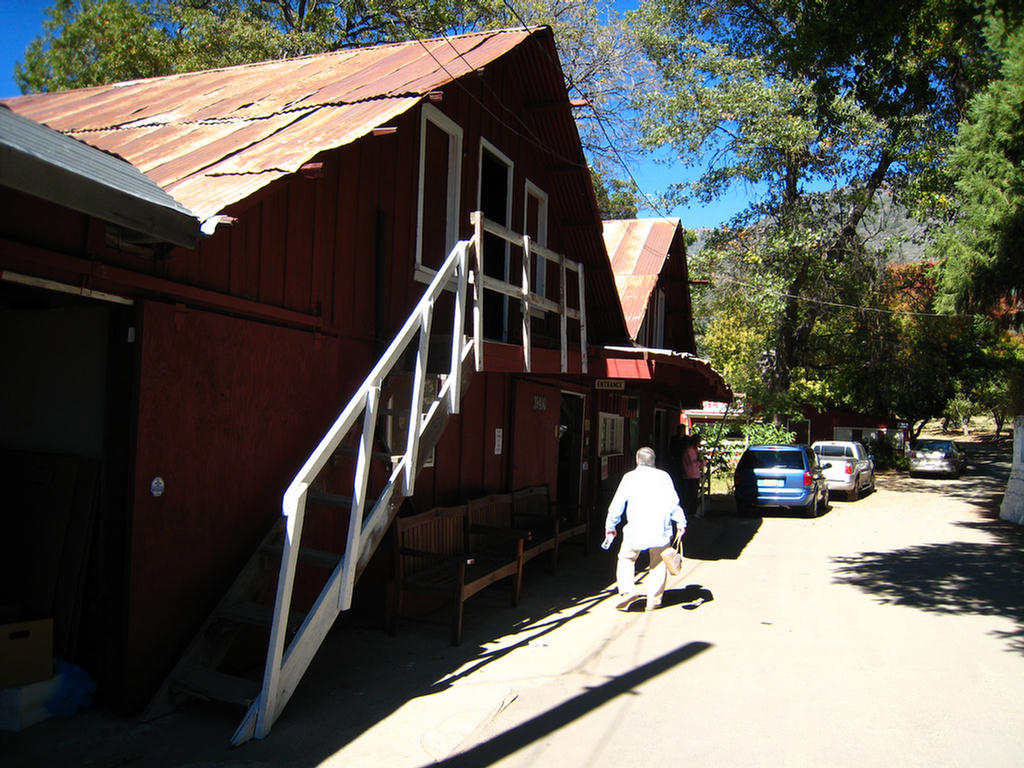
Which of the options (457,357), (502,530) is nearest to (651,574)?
(502,530)

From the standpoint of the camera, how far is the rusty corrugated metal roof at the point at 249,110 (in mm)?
4984

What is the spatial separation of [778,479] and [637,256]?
574 cm

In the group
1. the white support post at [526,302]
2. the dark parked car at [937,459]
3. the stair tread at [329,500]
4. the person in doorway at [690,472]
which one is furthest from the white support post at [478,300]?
the dark parked car at [937,459]

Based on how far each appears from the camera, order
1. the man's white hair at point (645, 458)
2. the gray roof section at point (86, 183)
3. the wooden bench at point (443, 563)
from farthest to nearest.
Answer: the man's white hair at point (645, 458) → the wooden bench at point (443, 563) → the gray roof section at point (86, 183)

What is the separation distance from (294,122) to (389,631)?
4.22 metres

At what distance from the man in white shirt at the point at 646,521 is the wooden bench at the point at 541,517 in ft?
5.05

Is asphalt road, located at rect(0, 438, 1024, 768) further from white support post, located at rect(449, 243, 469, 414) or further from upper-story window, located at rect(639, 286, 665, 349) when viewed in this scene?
upper-story window, located at rect(639, 286, 665, 349)

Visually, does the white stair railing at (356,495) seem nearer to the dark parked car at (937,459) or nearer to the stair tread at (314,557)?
the stair tread at (314,557)

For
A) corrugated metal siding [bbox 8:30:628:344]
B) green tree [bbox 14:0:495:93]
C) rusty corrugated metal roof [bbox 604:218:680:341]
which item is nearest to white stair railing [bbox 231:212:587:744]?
corrugated metal siding [bbox 8:30:628:344]

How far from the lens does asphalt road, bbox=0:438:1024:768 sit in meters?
4.35

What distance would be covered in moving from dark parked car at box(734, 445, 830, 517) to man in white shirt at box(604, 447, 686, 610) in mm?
9765

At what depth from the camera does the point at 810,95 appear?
74.6 feet

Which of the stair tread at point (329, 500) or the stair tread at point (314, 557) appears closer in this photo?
the stair tread at point (314, 557)

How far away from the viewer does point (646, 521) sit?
7.63 m
